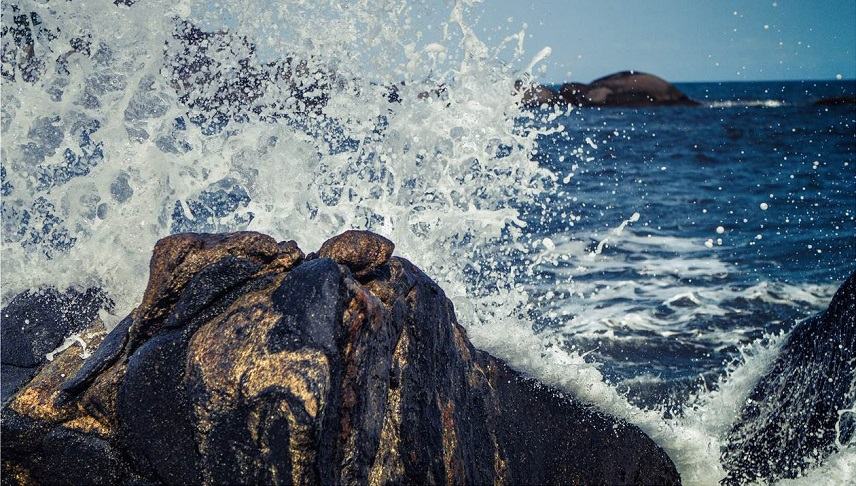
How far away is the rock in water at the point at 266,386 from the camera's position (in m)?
2.04

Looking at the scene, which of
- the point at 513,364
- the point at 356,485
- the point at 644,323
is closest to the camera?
the point at 356,485

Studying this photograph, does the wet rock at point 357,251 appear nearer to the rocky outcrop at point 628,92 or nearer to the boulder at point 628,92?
the rocky outcrop at point 628,92

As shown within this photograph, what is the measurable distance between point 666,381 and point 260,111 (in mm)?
4029

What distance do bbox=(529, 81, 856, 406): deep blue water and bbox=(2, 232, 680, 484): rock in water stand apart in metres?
3.48

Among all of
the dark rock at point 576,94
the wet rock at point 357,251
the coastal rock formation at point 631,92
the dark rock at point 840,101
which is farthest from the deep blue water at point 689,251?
the coastal rock formation at point 631,92

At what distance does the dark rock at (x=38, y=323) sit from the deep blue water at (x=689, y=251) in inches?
165

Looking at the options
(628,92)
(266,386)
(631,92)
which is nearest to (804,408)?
(266,386)

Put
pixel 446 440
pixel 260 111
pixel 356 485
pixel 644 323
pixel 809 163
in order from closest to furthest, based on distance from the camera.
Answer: pixel 356 485 < pixel 446 440 < pixel 260 111 < pixel 644 323 < pixel 809 163

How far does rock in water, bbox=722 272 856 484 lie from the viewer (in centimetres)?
396

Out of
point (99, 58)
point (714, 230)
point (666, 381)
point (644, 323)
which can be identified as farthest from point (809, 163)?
point (99, 58)

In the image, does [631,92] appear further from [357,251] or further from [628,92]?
[357,251]

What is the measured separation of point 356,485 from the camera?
2219 millimetres

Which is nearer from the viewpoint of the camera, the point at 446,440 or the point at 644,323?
the point at 446,440

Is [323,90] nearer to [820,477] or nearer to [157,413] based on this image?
[157,413]
